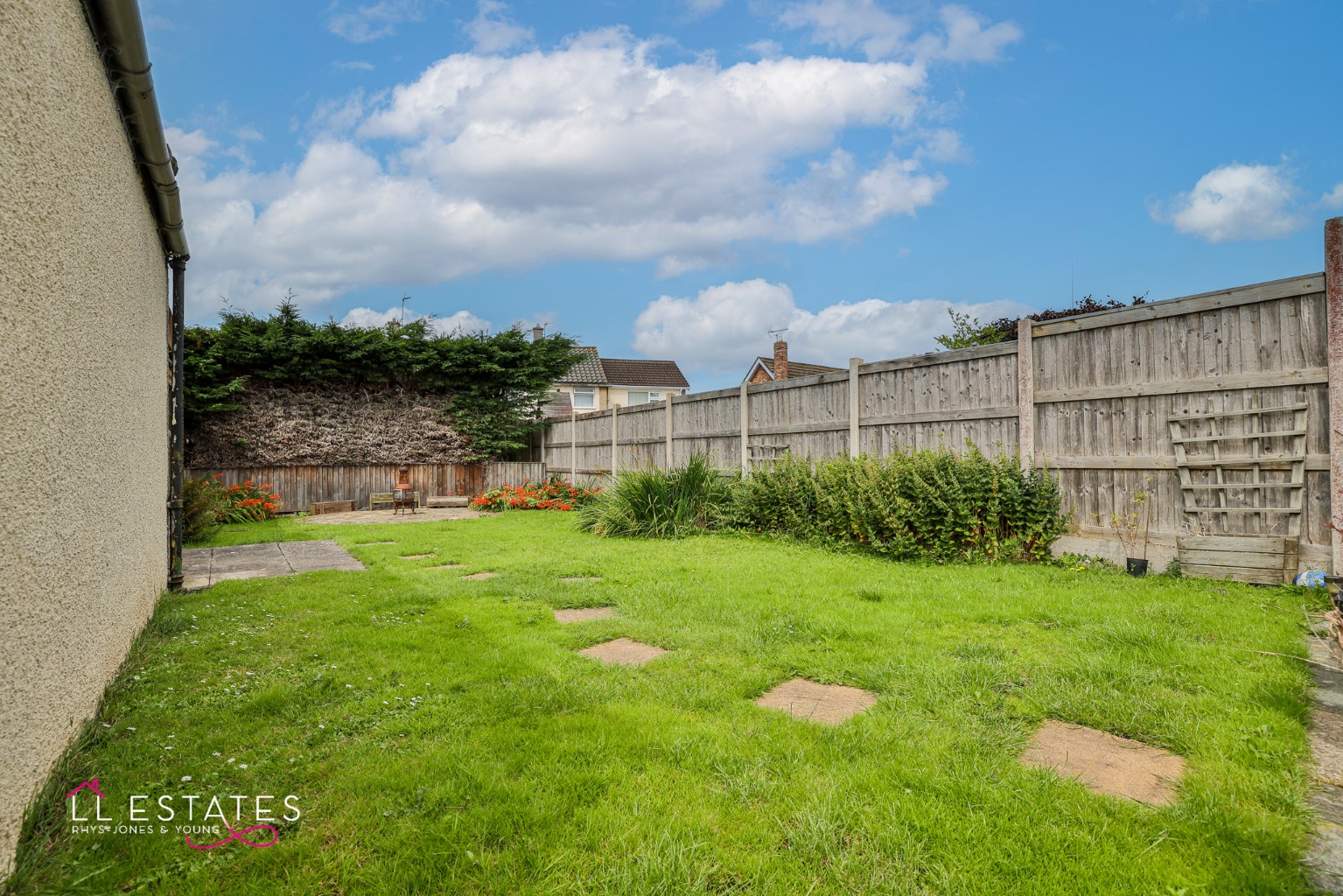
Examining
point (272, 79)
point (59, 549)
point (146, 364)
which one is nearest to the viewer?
point (59, 549)

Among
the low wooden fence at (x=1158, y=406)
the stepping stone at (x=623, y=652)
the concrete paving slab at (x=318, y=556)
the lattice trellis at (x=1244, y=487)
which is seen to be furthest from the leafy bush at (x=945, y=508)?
the concrete paving slab at (x=318, y=556)

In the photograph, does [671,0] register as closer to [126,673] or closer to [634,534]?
[634,534]

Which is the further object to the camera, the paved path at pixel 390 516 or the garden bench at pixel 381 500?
the garden bench at pixel 381 500

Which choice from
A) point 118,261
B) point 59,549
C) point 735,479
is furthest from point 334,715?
point 735,479

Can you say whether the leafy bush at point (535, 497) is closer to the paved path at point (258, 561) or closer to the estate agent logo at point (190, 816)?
the paved path at point (258, 561)

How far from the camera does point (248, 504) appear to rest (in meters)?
12.1

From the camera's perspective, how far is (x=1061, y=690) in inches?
103

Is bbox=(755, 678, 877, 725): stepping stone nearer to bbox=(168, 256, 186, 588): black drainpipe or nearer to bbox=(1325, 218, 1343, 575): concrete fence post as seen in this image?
bbox=(1325, 218, 1343, 575): concrete fence post

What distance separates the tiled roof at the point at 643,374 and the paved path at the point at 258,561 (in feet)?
88.6

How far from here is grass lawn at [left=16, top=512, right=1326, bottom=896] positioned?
153cm

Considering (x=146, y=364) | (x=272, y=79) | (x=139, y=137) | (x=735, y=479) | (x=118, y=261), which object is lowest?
(x=735, y=479)

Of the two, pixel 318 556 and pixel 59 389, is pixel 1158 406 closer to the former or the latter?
pixel 59 389

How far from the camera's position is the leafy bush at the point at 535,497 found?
1323cm

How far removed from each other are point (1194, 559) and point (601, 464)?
1041 cm
